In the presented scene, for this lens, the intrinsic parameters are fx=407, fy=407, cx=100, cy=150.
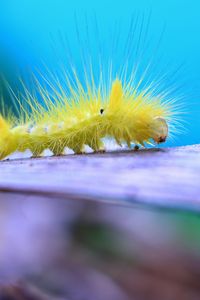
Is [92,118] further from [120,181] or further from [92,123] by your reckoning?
[120,181]

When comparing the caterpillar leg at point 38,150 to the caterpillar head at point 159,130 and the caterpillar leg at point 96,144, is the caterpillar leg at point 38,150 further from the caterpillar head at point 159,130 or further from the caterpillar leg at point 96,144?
the caterpillar head at point 159,130

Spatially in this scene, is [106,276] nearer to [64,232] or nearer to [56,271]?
[56,271]

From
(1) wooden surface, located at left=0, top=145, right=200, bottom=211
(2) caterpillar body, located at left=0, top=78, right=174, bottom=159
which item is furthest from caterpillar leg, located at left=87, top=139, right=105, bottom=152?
(1) wooden surface, located at left=0, top=145, right=200, bottom=211

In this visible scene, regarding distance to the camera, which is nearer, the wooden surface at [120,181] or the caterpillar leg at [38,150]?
the wooden surface at [120,181]

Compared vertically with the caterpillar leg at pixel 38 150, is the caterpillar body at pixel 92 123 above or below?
above

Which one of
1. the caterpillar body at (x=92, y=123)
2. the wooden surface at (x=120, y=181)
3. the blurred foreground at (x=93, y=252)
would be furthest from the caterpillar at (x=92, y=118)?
the wooden surface at (x=120, y=181)

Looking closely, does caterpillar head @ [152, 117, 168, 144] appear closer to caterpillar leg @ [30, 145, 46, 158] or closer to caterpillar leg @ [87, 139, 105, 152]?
caterpillar leg @ [87, 139, 105, 152]

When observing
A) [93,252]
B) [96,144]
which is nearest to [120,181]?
[93,252]
